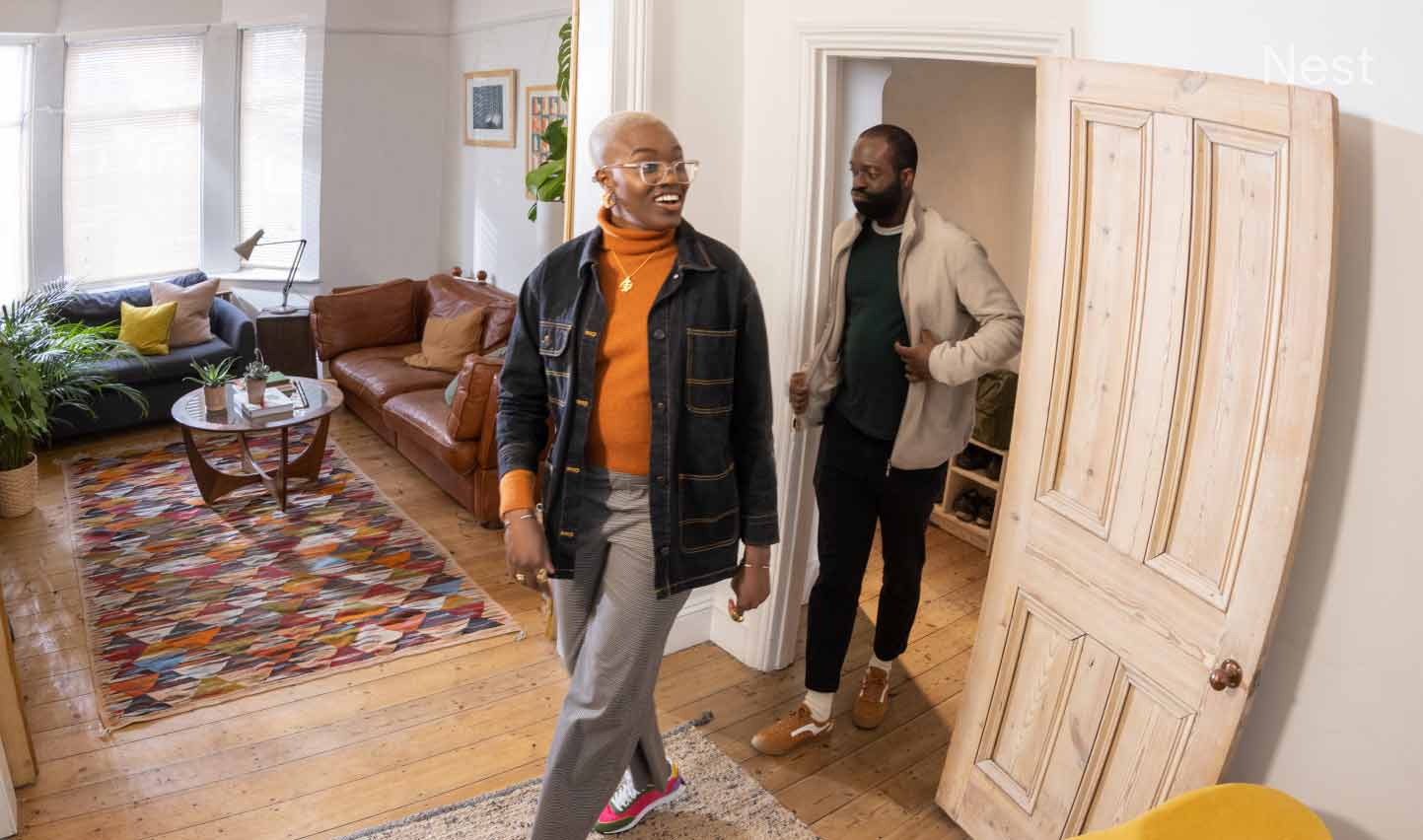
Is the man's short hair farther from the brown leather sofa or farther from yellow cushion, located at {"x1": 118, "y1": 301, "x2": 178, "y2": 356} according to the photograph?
yellow cushion, located at {"x1": 118, "y1": 301, "x2": 178, "y2": 356}

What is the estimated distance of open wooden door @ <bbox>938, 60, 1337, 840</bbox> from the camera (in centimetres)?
191

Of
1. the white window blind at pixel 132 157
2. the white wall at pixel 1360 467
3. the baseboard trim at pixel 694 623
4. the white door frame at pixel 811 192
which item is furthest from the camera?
the white window blind at pixel 132 157

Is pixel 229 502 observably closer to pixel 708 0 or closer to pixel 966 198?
pixel 708 0

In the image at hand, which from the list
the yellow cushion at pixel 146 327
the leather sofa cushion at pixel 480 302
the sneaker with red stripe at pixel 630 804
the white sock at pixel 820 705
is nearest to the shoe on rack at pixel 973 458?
the white sock at pixel 820 705

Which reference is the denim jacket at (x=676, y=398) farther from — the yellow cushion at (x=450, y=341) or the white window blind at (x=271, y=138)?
the white window blind at (x=271, y=138)

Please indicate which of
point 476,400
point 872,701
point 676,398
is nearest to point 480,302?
point 476,400

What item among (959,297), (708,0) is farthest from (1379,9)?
(708,0)

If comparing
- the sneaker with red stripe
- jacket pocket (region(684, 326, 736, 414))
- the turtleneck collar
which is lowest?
the sneaker with red stripe

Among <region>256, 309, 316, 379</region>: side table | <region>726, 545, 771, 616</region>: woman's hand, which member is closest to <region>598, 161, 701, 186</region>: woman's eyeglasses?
<region>726, 545, 771, 616</region>: woman's hand

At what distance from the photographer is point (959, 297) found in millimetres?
2811

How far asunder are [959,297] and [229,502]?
3772mm

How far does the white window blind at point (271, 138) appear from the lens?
24.7 ft

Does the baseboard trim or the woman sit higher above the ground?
the woman

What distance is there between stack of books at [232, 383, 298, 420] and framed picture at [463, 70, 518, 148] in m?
2.46
